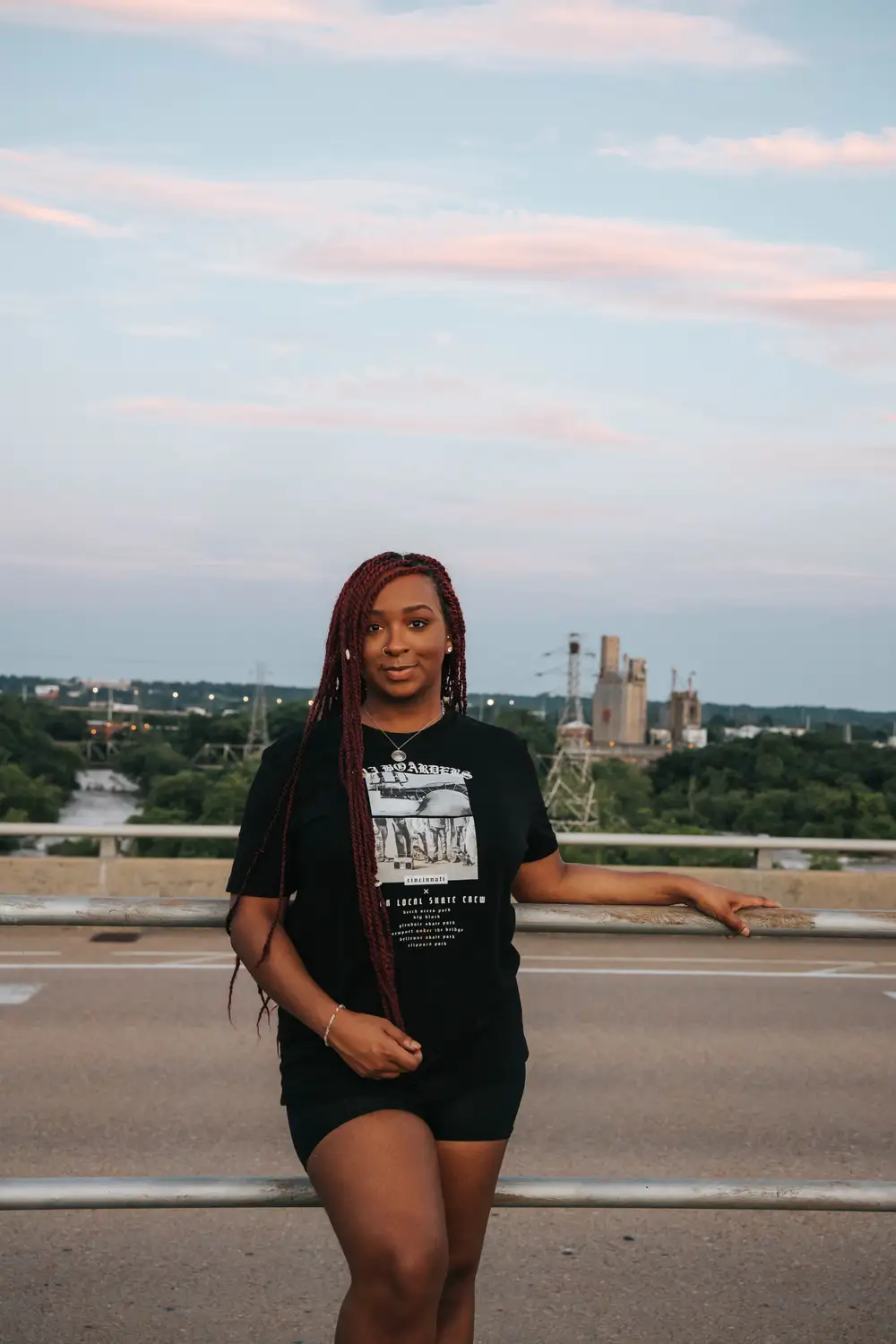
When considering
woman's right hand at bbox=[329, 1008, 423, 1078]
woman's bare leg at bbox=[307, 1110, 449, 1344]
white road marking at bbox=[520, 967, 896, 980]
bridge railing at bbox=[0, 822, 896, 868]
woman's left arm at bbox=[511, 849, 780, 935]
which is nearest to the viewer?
woman's bare leg at bbox=[307, 1110, 449, 1344]

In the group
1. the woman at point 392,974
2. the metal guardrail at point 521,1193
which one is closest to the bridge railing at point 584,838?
the metal guardrail at point 521,1193

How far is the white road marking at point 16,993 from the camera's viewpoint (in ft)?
33.5

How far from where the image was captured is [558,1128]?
699 centimetres

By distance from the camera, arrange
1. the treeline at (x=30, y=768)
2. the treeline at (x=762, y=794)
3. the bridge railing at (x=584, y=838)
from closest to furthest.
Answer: the bridge railing at (x=584, y=838)
the treeline at (x=762, y=794)
the treeline at (x=30, y=768)

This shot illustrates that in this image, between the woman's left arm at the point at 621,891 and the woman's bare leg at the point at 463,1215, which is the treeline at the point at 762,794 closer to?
the woman's left arm at the point at 621,891

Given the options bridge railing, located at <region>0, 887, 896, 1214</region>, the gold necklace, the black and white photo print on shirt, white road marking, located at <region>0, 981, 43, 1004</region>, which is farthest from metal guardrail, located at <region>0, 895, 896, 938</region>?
white road marking, located at <region>0, 981, 43, 1004</region>

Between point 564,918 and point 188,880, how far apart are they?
37.9ft

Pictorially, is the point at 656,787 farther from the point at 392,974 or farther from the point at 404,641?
the point at 392,974

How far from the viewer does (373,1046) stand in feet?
9.12

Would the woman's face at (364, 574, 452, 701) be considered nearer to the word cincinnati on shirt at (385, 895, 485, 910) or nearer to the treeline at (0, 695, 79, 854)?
the word cincinnati on shirt at (385, 895, 485, 910)

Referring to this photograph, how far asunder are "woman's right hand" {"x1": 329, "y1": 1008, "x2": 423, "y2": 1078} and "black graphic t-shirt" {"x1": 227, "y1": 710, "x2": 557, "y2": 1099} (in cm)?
7

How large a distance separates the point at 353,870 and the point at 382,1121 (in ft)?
1.41

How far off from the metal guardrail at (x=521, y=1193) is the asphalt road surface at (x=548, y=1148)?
49.3 inches

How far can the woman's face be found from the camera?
3.13 m
